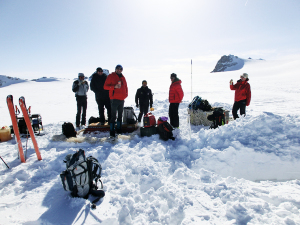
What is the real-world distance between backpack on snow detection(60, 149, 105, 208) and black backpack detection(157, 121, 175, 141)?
241cm

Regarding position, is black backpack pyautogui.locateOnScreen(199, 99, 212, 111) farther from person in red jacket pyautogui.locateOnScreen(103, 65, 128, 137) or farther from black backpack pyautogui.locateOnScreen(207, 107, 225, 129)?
person in red jacket pyautogui.locateOnScreen(103, 65, 128, 137)

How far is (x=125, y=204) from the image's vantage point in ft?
7.64

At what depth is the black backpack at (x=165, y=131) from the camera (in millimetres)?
4720

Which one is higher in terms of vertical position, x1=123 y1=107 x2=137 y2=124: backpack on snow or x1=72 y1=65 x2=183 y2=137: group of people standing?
x1=72 y1=65 x2=183 y2=137: group of people standing

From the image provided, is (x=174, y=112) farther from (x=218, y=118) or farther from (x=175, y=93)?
(x=218, y=118)

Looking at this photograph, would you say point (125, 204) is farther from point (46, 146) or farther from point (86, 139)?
point (46, 146)

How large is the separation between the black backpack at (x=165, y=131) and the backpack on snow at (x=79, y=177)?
7.91 ft

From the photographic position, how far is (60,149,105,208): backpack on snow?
2.48 m

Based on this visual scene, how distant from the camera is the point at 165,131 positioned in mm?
4738

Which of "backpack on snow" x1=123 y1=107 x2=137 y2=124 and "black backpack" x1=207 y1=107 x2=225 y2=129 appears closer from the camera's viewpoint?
"black backpack" x1=207 y1=107 x2=225 y2=129

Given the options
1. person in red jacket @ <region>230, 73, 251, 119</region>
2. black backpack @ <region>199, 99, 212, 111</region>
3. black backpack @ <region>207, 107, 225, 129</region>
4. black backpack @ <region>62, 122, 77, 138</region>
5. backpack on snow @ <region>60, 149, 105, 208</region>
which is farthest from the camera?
black backpack @ <region>199, 99, 212, 111</region>

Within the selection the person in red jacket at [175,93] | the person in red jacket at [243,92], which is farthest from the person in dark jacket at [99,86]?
the person in red jacket at [243,92]

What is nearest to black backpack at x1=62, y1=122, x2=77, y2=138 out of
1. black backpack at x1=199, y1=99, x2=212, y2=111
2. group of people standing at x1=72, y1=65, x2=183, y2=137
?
group of people standing at x1=72, y1=65, x2=183, y2=137

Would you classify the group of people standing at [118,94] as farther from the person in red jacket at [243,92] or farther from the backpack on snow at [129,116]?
Answer: the backpack on snow at [129,116]
